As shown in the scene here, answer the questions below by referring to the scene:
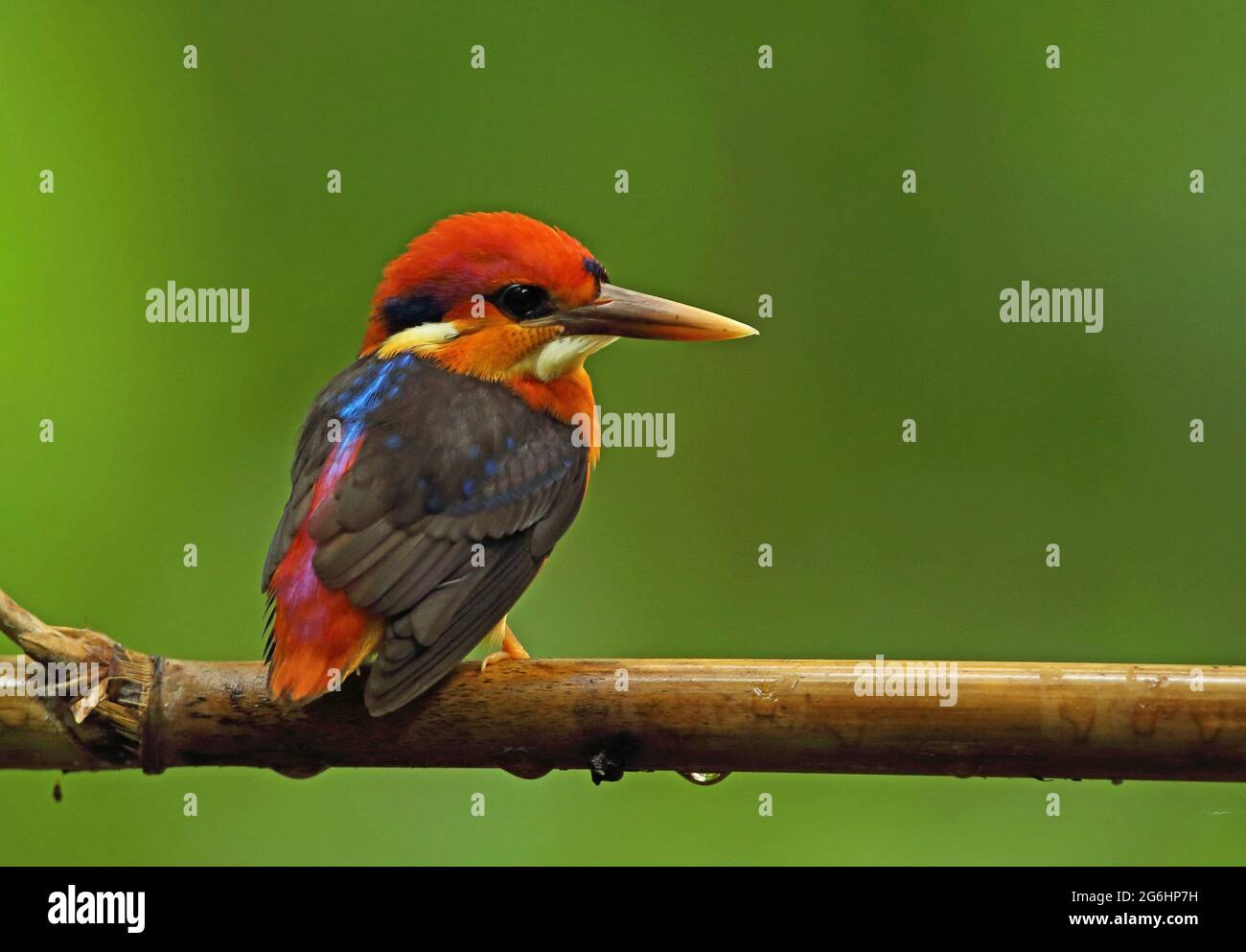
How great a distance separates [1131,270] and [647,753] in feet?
6.02

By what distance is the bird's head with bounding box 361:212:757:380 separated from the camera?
5.76 feet

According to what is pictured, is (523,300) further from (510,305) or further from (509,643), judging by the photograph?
(509,643)

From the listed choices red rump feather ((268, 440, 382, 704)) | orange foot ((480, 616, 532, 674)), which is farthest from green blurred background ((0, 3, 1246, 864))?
red rump feather ((268, 440, 382, 704))

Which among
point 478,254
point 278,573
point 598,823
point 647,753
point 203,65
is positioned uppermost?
point 203,65

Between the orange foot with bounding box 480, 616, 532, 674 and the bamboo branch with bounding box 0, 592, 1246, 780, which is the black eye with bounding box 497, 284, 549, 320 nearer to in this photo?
the orange foot with bounding box 480, 616, 532, 674

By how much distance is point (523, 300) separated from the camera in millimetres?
1791

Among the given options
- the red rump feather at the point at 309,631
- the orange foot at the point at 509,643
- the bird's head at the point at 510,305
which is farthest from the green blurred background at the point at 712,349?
the red rump feather at the point at 309,631

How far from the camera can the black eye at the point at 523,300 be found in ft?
5.83

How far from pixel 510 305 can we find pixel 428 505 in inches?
12.3

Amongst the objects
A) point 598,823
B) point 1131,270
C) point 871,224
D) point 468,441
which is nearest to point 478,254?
point 468,441

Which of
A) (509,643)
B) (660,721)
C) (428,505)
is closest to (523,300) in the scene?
(428,505)

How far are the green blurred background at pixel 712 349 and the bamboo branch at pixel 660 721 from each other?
736mm

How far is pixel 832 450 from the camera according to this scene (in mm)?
2645

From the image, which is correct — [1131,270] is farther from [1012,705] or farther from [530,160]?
[1012,705]
